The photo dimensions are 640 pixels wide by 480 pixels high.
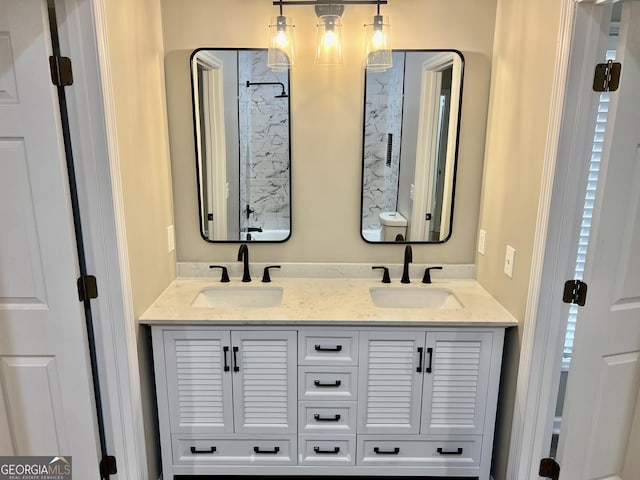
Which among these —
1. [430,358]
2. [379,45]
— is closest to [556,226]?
[430,358]

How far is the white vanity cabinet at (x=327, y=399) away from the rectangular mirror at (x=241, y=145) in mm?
708

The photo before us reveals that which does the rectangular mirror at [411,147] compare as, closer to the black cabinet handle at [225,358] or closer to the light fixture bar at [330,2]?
the light fixture bar at [330,2]

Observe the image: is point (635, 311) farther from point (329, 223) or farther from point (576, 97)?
point (329, 223)

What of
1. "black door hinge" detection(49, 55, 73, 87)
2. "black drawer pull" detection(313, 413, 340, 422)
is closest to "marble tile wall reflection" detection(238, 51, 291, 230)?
"black door hinge" detection(49, 55, 73, 87)

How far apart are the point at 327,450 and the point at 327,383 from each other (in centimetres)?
37

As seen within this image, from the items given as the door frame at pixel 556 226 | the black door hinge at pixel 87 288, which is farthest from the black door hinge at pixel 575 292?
the black door hinge at pixel 87 288

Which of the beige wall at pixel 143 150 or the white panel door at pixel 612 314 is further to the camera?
the beige wall at pixel 143 150

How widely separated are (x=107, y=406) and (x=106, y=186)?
959 mm

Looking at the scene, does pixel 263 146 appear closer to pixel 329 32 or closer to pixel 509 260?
pixel 329 32

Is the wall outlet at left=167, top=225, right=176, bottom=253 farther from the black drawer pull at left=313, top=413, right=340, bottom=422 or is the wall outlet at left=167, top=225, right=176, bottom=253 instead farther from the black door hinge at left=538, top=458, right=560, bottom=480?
the black door hinge at left=538, top=458, right=560, bottom=480

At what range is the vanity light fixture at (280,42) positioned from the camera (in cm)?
206

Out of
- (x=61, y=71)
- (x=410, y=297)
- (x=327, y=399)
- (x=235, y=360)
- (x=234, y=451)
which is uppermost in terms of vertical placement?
(x=61, y=71)

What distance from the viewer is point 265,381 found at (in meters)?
1.99

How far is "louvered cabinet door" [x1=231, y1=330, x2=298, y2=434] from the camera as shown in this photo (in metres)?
1.94
